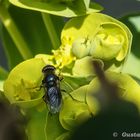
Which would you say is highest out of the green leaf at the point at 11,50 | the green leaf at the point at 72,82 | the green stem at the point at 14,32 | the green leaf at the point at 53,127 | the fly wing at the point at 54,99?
the green stem at the point at 14,32

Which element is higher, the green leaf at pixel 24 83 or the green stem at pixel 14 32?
the green stem at pixel 14 32

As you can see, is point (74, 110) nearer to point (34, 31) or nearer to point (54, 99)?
point (54, 99)

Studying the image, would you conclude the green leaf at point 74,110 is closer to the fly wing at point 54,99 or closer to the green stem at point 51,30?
the fly wing at point 54,99

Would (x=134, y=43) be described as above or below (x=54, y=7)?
below

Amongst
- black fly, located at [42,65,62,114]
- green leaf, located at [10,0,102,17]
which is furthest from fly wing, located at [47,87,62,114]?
green leaf, located at [10,0,102,17]

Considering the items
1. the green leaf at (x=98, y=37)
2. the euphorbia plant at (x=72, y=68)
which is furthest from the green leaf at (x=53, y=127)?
the green leaf at (x=98, y=37)

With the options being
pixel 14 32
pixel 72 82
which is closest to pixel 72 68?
pixel 72 82

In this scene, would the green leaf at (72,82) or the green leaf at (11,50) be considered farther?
the green leaf at (11,50)
